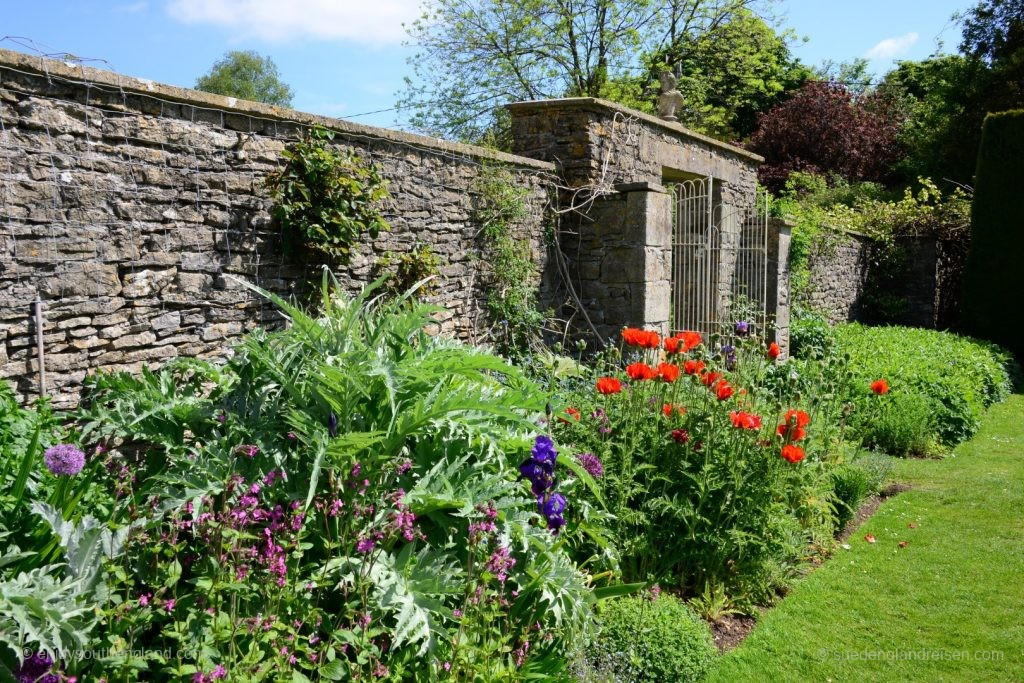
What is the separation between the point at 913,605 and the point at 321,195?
406cm

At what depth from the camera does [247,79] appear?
3594 cm

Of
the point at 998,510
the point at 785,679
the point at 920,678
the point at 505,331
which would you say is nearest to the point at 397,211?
the point at 505,331

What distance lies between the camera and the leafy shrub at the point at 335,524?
2.22m

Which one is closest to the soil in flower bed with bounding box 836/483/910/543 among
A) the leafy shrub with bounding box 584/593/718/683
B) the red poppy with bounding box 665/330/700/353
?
the red poppy with bounding box 665/330/700/353

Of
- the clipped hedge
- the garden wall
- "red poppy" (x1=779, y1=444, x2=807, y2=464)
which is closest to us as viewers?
"red poppy" (x1=779, y1=444, x2=807, y2=464)

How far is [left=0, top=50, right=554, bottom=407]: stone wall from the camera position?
11.6ft

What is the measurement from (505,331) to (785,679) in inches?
153

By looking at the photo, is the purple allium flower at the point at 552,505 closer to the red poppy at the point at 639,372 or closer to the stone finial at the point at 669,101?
the red poppy at the point at 639,372

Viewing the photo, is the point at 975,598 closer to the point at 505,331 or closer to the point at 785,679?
the point at 785,679

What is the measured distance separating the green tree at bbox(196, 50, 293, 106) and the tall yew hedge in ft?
94.4

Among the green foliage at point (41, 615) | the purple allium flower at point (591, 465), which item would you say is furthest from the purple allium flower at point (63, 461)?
the purple allium flower at point (591, 465)

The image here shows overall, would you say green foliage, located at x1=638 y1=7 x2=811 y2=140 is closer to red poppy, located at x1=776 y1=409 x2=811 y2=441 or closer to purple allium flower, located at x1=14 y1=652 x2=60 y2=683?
red poppy, located at x1=776 y1=409 x2=811 y2=441

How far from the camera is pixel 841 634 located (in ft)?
13.1

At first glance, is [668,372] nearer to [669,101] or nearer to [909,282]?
[669,101]
